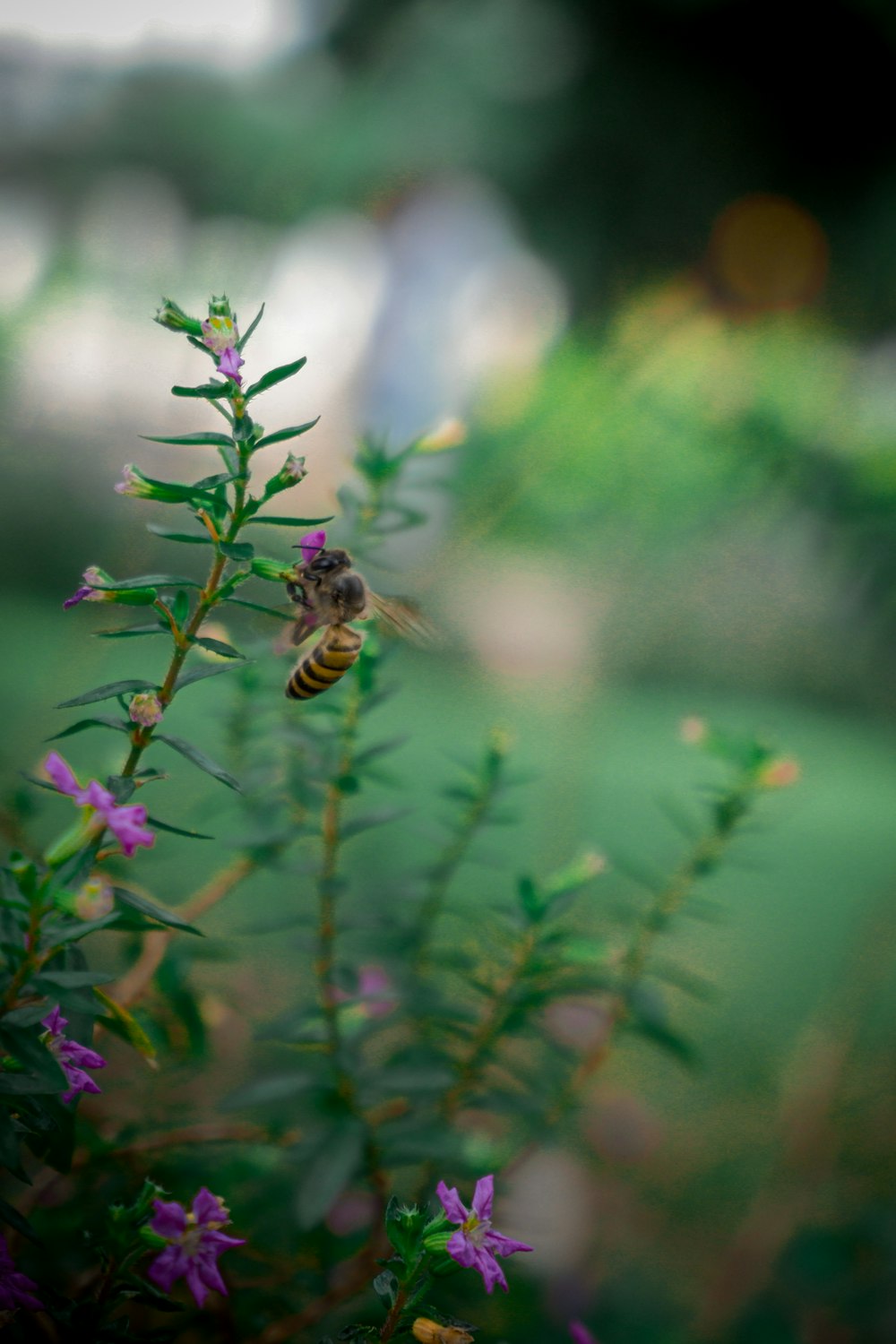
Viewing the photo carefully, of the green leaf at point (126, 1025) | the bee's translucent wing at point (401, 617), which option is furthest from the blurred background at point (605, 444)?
the green leaf at point (126, 1025)

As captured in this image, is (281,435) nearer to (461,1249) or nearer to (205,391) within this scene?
(205,391)

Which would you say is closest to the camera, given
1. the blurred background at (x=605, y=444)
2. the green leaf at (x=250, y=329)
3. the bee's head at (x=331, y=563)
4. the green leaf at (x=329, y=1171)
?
the green leaf at (x=250, y=329)

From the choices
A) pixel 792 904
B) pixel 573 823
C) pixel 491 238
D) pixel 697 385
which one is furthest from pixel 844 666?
pixel 491 238

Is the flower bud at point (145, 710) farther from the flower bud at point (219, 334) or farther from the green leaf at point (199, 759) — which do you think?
the flower bud at point (219, 334)

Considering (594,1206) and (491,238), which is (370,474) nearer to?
(594,1206)

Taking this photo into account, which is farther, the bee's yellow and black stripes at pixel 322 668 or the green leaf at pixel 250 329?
the bee's yellow and black stripes at pixel 322 668

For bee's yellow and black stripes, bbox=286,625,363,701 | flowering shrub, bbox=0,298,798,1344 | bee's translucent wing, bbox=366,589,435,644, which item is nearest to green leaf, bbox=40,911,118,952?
flowering shrub, bbox=0,298,798,1344

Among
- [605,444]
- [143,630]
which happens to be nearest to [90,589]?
[143,630]

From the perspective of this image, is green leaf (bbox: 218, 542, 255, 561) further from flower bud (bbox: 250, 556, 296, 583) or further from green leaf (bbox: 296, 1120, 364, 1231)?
green leaf (bbox: 296, 1120, 364, 1231)
